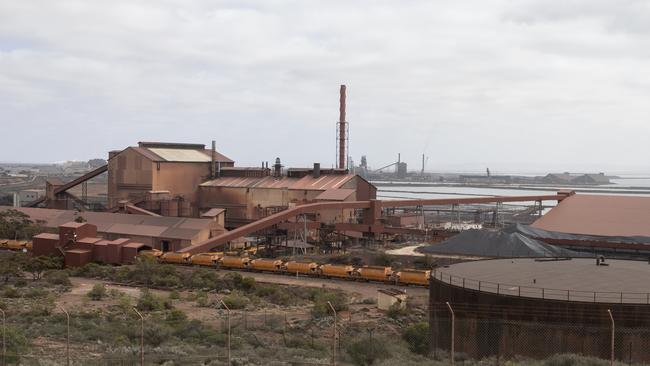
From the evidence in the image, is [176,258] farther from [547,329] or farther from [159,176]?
[547,329]

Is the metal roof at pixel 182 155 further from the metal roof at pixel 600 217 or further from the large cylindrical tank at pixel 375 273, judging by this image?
the metal roof at pixel 600 217

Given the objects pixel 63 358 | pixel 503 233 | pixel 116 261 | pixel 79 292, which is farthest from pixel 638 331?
pixel 116 261

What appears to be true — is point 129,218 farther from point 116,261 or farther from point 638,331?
point 638,331

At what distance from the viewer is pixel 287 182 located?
67000 mm

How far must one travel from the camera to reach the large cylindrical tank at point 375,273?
35.3m

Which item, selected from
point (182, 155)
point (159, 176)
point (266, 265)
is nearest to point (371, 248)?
point (266, 265)

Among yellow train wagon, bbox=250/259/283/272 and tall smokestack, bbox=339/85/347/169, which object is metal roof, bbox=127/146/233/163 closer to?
Result: tall smokestack, bbox=339/85/347/169

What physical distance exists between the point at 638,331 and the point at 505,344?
353cm

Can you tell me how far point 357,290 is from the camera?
3350 centimetres

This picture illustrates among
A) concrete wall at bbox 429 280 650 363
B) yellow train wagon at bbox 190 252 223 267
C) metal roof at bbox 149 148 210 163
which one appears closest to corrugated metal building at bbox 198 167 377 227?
metal roof at bbox 149 148 210 163

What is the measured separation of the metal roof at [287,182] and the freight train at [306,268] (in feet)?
72.6

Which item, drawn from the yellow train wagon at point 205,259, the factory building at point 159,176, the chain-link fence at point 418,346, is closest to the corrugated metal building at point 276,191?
the factory building at point 159,176

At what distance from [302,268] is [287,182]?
95.8ft

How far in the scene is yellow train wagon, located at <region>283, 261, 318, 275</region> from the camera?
3809cm
